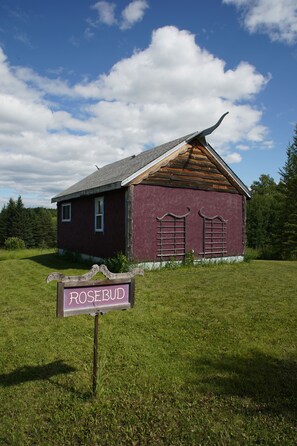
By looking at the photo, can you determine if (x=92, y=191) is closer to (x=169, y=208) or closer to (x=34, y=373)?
(x=169, y=208)

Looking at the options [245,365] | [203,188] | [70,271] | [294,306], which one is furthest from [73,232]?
[245,365]

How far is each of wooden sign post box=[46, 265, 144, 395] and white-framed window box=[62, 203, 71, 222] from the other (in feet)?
49.2

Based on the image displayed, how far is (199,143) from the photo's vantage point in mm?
14742

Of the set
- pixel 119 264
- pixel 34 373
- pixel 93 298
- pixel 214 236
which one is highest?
pixel 214 236

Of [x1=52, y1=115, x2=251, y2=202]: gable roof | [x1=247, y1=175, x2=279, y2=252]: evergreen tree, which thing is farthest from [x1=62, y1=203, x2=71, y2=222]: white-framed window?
[x1=247, y1=175, x2=279, y2=252]: evergreen tree

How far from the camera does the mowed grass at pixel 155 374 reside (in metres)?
3.40

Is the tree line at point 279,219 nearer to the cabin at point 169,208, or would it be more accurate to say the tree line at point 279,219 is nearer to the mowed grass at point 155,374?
the cabin at point 169,208

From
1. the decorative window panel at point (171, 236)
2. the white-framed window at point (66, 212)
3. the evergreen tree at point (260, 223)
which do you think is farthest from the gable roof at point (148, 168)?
the evergreen tree at point (260, 223)

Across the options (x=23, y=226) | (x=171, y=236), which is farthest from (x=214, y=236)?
(x=23, y=226)

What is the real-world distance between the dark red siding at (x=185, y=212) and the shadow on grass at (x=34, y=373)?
26.5ft

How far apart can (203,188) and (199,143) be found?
6.34 feet

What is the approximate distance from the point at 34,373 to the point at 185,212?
10.5 meters

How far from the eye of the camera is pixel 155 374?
179 inches

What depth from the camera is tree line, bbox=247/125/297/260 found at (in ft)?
96.1
